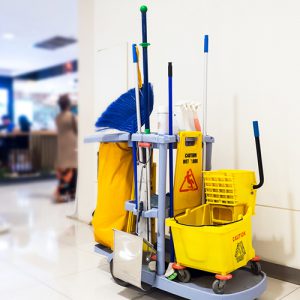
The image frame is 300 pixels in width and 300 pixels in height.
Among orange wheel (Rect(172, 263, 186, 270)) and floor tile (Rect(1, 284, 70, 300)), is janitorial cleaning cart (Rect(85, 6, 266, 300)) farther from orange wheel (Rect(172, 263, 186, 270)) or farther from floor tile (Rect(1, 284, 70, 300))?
floor tile (Rect(1, 284, 70, 300))

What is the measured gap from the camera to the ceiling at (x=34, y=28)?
5488 millimetres

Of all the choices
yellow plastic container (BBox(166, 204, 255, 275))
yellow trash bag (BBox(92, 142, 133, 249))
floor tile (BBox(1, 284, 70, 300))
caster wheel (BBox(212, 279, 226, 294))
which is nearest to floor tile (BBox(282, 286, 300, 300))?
yellow plastic container (BBox(166, 204, 255, 275))

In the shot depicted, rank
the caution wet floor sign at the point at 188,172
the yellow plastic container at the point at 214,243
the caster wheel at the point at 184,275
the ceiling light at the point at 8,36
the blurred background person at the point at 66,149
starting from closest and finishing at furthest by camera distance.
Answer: the yellow plastic container at the point at 214,243 → the caster wheel at the point at 184,275 → the caution wet floor sign at the point at 188,172 → the blurred background person at the point at 66,149 → the ceiling light at the point at 8,36

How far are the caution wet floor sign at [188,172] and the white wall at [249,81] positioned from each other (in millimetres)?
472

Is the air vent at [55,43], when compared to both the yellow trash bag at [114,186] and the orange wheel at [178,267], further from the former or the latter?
the orange wheel at [178,267]

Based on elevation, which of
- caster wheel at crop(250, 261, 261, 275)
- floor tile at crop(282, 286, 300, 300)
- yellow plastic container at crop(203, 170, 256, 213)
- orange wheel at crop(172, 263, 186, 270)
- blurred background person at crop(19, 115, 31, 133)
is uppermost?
blurred background person at crop(19, 115, 31, 133)

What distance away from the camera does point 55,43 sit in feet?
26.5

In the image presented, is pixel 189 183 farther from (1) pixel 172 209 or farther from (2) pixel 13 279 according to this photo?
(2) pixel 13 279

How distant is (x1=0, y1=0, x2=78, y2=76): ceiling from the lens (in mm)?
5488

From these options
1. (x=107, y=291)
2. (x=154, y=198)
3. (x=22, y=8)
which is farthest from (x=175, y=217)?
(x=22, y=8)

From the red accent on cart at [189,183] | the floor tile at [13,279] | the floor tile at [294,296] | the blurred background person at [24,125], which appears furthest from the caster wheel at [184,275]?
the blurred background person at [24,125]

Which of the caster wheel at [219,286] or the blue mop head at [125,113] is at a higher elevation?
the blue mop head at [125,113]

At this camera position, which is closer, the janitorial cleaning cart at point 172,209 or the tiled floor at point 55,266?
the janitorial cleaning cart at point 172,209

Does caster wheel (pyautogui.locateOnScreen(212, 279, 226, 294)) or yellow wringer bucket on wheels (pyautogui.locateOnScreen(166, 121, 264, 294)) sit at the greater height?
yellow wringer bucket on wheels (pyautogui.locateOnScreen(166, 121, 264, 294))
